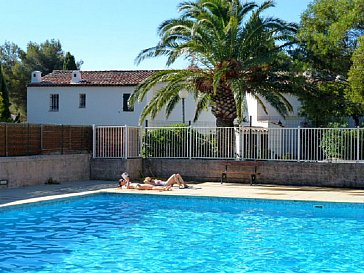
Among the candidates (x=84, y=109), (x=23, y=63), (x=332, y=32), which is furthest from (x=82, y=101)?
(x=23, y=63)

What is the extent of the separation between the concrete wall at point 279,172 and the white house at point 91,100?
14453mm

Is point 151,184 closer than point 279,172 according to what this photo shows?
Yes

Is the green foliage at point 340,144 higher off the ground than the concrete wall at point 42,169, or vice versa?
the green foliage at point 340,144

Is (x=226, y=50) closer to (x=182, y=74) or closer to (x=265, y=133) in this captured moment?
(x=182, y=74)

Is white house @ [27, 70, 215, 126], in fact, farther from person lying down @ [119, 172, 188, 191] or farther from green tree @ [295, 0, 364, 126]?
Result: person lying down @ [119, 172, 188, 191]

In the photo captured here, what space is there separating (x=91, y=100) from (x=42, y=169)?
19449 mm

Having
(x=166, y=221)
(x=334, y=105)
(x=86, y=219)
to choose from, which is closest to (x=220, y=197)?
(x=166, y=221)

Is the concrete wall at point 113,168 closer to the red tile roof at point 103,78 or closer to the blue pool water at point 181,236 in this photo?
the blue pool water at point 181,236

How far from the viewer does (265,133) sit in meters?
23.8

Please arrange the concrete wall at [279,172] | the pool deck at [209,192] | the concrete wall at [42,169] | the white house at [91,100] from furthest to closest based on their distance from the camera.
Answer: the white house at [91,100]
the concrete wall at [279,172]
the concrete wall at [42,169]
the pool deck at [209,192]

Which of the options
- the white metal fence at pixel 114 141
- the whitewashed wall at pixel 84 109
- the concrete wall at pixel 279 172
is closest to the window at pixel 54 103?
the whitewashed wall at pixel 84 109

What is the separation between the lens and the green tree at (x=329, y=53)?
23.2m

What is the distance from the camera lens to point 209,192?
64.6ft

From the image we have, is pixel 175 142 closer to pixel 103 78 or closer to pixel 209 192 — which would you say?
pixel 209 192
